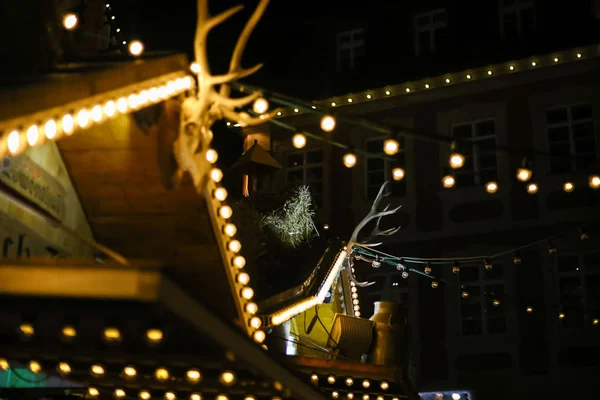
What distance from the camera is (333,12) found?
21.7 meters

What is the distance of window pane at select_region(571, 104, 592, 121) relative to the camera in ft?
56.7

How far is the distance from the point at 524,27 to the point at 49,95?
15914 mm

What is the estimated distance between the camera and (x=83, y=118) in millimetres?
5047

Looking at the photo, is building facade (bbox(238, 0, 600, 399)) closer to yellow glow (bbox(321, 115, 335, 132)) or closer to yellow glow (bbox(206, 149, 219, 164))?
yellow glow (bbox(321, 115, 335, 132))

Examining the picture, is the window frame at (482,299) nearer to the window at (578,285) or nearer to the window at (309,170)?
the window at (578,285)

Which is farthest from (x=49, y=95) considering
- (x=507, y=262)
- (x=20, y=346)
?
(x=507, y=262)

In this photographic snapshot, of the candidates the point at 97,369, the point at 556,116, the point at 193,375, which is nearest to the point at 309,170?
the point at 556,116

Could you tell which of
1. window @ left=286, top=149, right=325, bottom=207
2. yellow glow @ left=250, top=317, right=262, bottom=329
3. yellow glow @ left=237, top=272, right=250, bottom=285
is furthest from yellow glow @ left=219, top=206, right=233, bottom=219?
window @ left=286, top=149, right=325, bottom=207

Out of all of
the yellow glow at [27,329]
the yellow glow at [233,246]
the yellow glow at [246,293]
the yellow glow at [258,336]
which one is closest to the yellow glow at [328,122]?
the yellow glow at [233,246]

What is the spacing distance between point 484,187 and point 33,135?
14639mm

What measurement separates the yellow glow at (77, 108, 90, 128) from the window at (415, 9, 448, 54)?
15.4 metres

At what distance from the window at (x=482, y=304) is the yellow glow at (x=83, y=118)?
13250 mm

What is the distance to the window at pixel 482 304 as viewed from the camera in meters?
17.1

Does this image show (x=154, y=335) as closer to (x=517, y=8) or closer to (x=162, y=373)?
(x=162, y=373)
